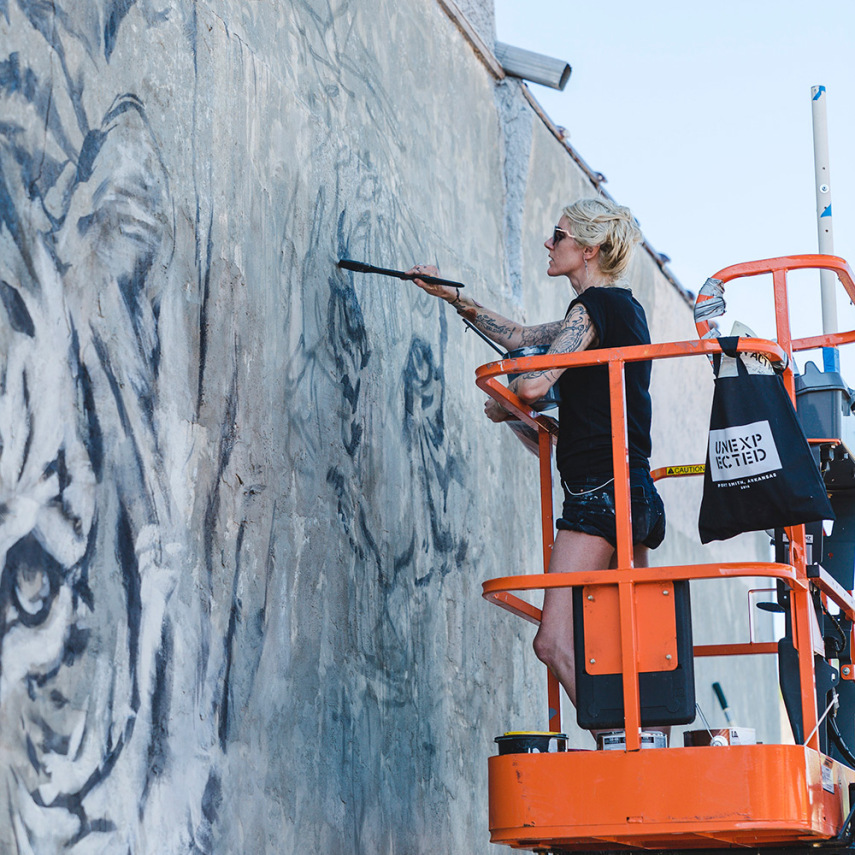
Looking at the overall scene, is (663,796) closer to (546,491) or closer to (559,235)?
(546,491)

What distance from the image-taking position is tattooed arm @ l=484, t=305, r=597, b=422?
4535 mm

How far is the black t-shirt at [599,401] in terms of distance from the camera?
4586 millimetres

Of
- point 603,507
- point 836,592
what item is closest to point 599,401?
point 603,507

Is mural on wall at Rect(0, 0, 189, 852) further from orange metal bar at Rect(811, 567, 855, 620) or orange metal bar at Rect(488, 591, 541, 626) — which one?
orange metal bar at Rect(811, 567, 855, 620)

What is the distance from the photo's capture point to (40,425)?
347cm

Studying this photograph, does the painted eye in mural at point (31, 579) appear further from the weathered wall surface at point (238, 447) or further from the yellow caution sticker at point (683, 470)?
the yellow caution sticker at point (683, 470)

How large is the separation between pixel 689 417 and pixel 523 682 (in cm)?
530

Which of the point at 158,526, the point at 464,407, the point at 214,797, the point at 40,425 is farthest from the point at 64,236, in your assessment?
the point at 464,407

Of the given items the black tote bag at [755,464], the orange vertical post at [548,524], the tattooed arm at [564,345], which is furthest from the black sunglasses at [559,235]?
the black tote bag at [755,464]

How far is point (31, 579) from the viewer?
3355mm

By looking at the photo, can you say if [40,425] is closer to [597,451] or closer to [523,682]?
[597,451]

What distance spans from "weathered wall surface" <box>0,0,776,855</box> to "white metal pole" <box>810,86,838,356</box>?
1868mm

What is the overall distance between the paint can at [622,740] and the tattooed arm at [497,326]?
1813 mm

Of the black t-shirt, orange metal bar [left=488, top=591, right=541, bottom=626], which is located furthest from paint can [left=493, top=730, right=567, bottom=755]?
the black t-shirt
